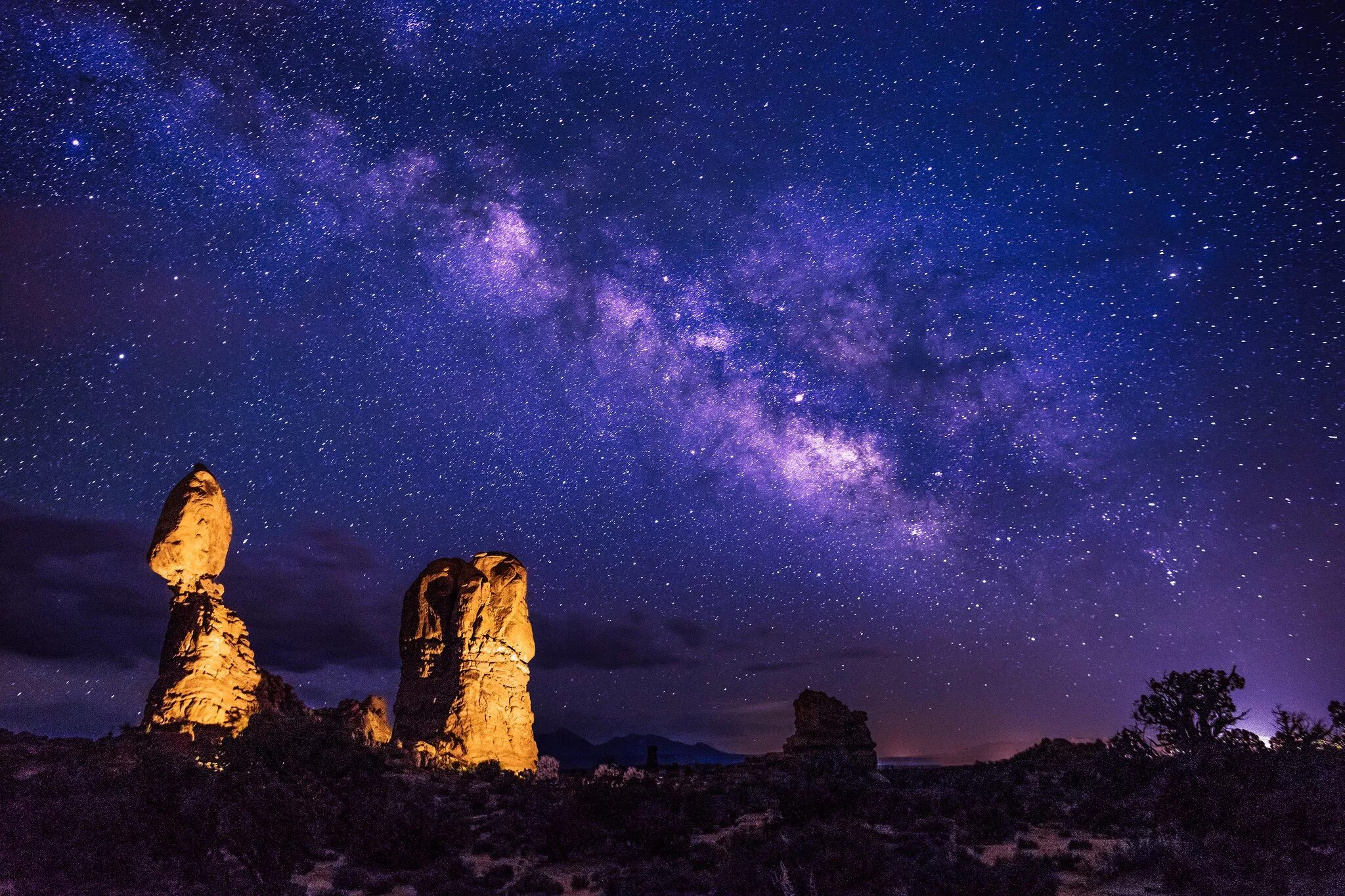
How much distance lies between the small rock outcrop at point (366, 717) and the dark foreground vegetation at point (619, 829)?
5.40 meters

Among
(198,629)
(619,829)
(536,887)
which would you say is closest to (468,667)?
(198,629)

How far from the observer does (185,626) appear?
71.8 feet

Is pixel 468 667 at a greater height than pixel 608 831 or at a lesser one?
greater

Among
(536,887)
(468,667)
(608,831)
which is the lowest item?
(536,887)

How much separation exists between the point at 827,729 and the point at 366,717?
23.3 meters

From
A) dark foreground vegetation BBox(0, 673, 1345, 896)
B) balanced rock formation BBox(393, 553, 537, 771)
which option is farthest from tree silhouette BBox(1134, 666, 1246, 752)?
balanced rock formation BBox(393, 553, 537, 771)

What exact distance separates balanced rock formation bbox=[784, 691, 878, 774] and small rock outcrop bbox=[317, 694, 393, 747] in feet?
67.0

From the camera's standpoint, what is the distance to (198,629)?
856 inches

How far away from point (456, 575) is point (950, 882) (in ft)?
74.0

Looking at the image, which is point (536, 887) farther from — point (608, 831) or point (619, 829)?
point (619, 829)

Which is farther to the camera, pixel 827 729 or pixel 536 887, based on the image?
pixel 827 729

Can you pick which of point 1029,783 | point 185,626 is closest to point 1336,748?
point 1029,783

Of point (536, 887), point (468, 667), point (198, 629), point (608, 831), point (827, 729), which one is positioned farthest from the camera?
point (827, 729)

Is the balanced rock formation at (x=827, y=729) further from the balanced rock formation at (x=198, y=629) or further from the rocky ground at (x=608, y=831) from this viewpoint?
the balanced rock formation at (x=198, y=629)
